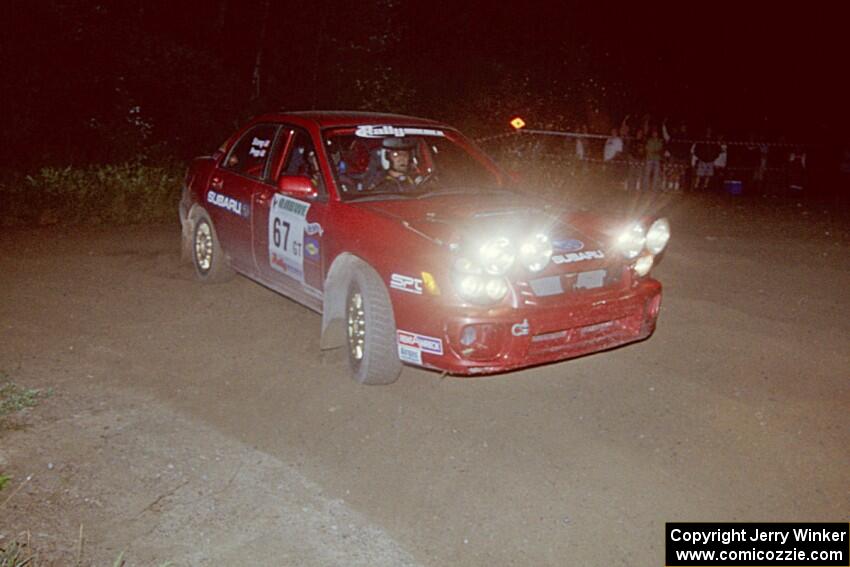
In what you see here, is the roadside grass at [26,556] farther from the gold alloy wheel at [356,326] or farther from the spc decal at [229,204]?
the spc decal at [229,204]

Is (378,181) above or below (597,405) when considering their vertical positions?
above

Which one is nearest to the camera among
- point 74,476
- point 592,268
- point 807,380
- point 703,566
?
point 703,566

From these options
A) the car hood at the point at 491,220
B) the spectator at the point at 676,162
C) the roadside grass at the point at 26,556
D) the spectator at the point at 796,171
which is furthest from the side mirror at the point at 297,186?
the spectator at the point at 796,171

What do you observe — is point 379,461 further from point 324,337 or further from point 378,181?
point 378,181

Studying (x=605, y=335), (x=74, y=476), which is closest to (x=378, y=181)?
(x=605, y=335)

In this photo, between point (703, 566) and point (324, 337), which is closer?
point (703, 566)

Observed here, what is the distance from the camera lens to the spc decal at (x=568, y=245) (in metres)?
4.96

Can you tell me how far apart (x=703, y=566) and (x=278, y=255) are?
12.2 feet

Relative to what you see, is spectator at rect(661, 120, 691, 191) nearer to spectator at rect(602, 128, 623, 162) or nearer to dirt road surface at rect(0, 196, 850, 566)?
spectator at rect(602, 128, 623, 162)

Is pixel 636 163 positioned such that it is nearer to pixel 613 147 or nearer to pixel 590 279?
pixel 613 147

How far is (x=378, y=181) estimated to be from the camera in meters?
6.07

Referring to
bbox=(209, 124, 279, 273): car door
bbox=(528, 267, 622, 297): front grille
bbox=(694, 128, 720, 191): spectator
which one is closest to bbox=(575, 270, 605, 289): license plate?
bbox=(528, 267, 622, 297): front grille

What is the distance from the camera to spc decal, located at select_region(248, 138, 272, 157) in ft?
21.5

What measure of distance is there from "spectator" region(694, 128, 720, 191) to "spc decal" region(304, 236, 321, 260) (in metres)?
13.6
